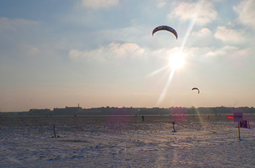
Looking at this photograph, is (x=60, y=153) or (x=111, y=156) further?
(x=60, y=153)

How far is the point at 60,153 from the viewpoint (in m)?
11.9

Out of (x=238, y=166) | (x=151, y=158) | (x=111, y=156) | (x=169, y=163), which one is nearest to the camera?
(x=238, y=166)

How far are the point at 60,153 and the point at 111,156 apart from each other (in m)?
3.15

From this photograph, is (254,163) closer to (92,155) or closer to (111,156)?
(111,156)

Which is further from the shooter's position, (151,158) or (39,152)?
(39,152)

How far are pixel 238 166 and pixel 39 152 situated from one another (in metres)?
10.5

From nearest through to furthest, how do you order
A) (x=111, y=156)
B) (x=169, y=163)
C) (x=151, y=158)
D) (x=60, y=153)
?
(x=169, y=163) → (x=151, y=158) → (x=111, y=156) → (x=60, y=153)

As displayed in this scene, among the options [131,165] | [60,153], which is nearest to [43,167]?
[60,153]

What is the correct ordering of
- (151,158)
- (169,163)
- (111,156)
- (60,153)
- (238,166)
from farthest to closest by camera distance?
1. (60,153)
2. (111,156)
3. (151,158)
4. (169,163)
5. (238,166)

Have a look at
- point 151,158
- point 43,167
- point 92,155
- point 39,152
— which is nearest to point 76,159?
point 92,155

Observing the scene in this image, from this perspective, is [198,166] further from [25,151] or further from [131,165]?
[25,151]

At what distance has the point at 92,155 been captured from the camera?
1138 centimetres

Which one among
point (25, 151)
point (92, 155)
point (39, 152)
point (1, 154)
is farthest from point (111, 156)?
point (1, 154)

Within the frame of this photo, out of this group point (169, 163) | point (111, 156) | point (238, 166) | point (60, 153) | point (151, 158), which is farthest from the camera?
point (60, 153)
